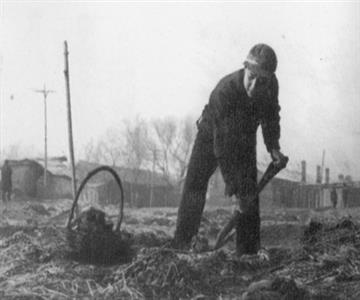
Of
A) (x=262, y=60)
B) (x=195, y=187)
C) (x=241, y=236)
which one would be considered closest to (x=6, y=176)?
(x=195, y=187)

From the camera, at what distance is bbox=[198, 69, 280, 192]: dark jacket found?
3834mm

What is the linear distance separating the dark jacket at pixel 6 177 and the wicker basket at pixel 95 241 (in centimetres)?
1279

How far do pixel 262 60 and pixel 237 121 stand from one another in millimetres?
468

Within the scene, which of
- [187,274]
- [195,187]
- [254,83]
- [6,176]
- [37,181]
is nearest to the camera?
[187,274]

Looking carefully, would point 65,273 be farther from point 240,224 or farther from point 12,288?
point 240,224

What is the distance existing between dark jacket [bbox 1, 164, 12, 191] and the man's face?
43.4 ft

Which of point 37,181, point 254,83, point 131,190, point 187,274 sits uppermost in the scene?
point 254,83

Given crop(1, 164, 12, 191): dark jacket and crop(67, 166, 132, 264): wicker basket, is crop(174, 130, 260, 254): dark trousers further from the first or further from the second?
crop(1, 164, 12, 191): dark jacket

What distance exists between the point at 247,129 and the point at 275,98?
31cm

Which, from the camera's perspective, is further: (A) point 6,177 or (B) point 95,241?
(A) point 6,177

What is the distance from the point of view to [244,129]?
4.01 m

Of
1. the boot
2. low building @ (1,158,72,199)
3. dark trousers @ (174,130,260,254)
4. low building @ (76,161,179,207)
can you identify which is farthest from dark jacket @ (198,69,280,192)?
low building @ (76,161,179,207)

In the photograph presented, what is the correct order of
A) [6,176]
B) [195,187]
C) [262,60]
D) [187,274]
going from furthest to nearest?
1. [6,176]
2. [195,187]
3. [262,60]
4. [187,274]

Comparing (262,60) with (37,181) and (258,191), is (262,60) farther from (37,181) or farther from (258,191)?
(37,181)
